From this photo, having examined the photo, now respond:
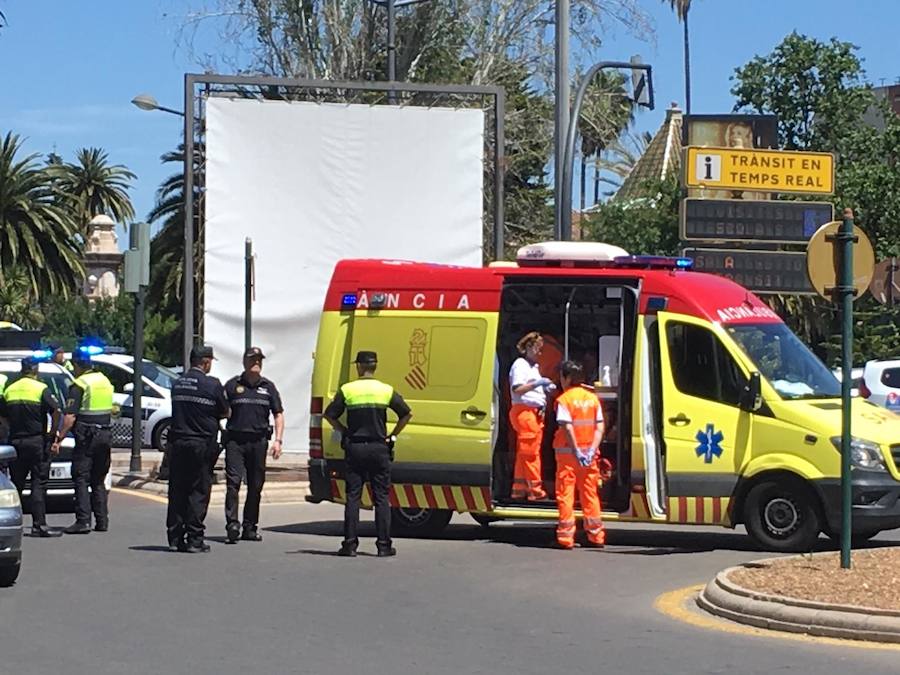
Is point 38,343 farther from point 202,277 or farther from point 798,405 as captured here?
point 798,405

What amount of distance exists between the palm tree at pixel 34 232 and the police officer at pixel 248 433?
41555mm

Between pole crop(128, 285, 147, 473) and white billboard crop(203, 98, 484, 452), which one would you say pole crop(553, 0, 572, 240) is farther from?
pole crop(128, 285, 147, 473)

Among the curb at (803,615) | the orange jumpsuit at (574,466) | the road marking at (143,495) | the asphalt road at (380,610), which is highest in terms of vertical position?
the orange jumpsuit at (574,466)

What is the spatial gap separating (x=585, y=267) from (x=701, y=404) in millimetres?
1625

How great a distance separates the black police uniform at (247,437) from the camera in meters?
15.5

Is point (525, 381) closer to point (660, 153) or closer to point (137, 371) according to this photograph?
point (137, 371)

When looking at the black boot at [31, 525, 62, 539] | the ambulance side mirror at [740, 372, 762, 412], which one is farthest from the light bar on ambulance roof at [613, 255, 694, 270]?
the black boot at [31, 525, 62, 539]

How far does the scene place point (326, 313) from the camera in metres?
16.2

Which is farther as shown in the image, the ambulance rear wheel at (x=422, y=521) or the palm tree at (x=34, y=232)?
the palm tree at (x=34, y=232)

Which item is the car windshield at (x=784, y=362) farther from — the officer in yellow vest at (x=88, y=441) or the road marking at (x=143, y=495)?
the road marking at (x=143, y=495)

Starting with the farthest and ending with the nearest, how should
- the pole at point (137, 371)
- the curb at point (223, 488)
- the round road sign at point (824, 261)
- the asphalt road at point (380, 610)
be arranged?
the pole at point (137, 371) → the curb at point (223, 488) → the round road sign at point (824, 261) → the asphalt road at point (380, 610)

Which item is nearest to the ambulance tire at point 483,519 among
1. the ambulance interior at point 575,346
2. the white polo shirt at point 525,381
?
the ambulance interior at point 575,346

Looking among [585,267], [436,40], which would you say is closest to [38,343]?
[585,267]

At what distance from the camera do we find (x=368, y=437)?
48.0 ft
